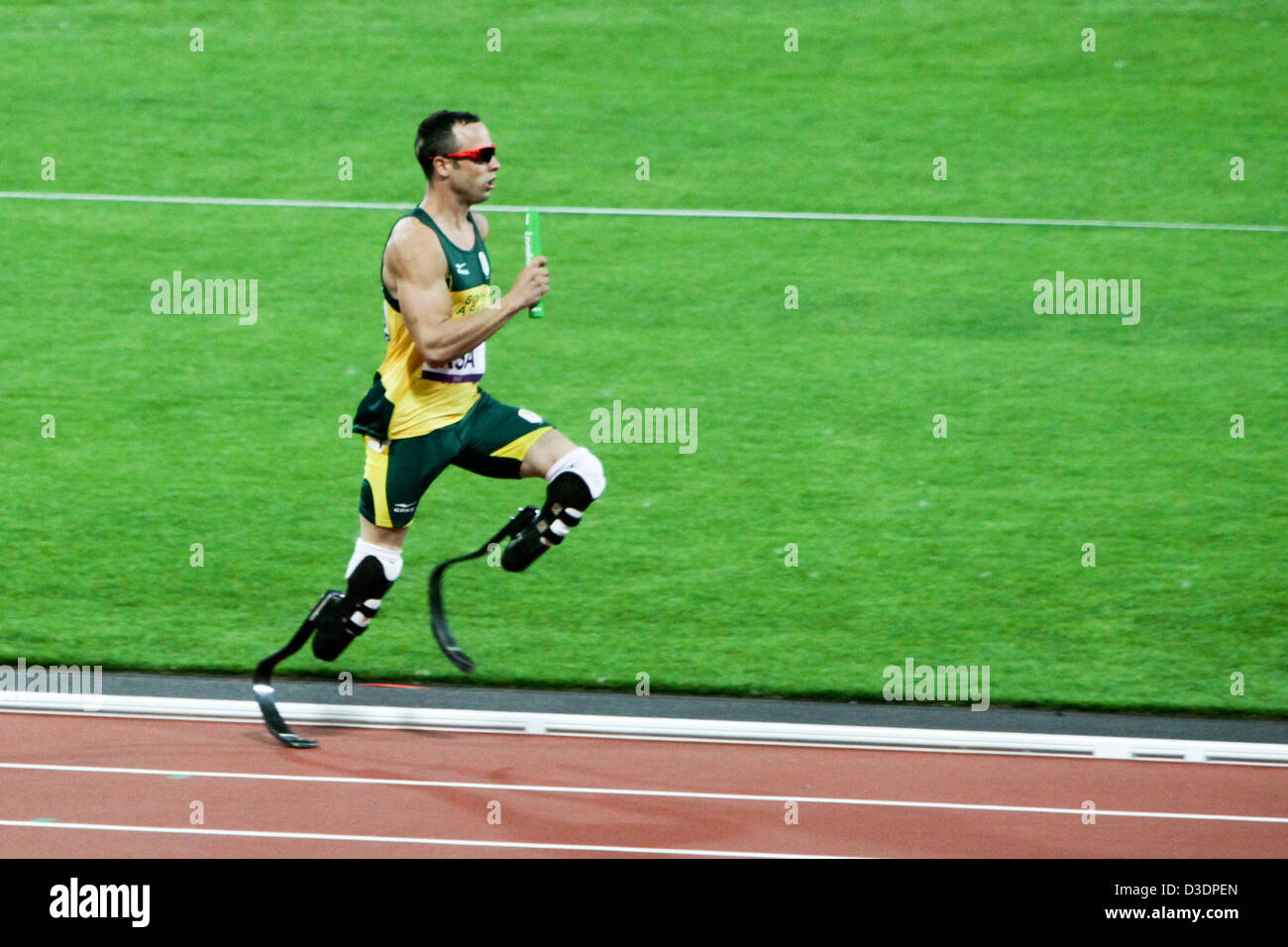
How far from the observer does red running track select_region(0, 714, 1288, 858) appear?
5.59 meters

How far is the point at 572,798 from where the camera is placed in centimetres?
601

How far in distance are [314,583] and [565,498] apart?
2.58m

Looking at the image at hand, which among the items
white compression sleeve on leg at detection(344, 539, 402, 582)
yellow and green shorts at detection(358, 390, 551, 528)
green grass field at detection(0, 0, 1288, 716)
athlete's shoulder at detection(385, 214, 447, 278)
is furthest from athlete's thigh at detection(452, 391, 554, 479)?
green grass field at detection(0, 0, 1288, 716)

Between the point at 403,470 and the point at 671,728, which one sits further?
the point at 671,728

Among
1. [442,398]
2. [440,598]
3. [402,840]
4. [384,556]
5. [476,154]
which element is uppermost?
[476,154]

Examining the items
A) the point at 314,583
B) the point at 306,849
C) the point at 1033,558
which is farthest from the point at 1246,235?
the point at 306,849

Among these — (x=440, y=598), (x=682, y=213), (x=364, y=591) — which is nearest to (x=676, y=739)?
(x=440, y=598)

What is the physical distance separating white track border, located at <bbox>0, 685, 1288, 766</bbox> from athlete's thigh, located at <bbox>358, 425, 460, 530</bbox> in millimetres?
1025

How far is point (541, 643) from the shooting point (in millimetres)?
7691

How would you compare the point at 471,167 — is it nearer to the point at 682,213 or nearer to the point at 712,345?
the point at 712,345

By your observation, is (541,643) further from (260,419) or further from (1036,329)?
(1036,329)

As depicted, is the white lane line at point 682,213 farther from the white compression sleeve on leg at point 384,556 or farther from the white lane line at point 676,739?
the white compression sleeve on leg at point 384,556

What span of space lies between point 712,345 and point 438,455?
602 cm

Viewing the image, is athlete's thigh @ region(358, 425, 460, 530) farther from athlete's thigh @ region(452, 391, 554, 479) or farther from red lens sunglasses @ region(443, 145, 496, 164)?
red lens sunglasses @ region(443, 145, 496, 164)
